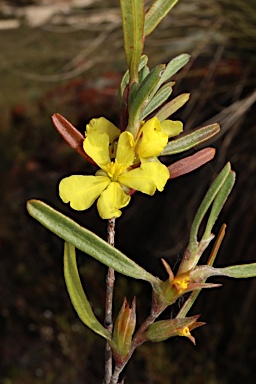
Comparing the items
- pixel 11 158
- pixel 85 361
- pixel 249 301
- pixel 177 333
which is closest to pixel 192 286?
pixel 177 333

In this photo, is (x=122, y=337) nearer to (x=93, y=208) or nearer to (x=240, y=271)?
(x=240, y=271)

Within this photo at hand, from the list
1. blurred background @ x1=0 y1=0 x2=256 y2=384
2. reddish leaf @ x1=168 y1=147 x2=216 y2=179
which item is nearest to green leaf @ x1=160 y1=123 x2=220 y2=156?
reddish leaf @ x1=168 y1=147 x2=216 y2=179

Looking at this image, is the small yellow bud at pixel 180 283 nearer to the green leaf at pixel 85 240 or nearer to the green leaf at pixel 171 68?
the green leaf at pixel 85 240

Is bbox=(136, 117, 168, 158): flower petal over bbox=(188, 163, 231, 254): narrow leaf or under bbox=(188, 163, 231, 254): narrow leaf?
over

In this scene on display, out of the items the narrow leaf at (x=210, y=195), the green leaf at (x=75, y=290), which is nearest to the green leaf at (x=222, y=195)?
the narrow leaf at (x=210, y=195)

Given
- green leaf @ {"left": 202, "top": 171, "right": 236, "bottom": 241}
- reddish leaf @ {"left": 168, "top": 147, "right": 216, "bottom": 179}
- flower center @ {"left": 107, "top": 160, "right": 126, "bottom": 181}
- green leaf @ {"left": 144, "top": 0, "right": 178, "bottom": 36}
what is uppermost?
green leaf @ {"left": 144, "top": 0, "right": 178, "bottom": 36}

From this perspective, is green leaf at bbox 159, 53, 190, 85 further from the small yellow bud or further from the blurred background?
the blurred background

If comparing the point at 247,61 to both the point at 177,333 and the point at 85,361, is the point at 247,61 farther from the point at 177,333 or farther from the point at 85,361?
the point at 177,333
